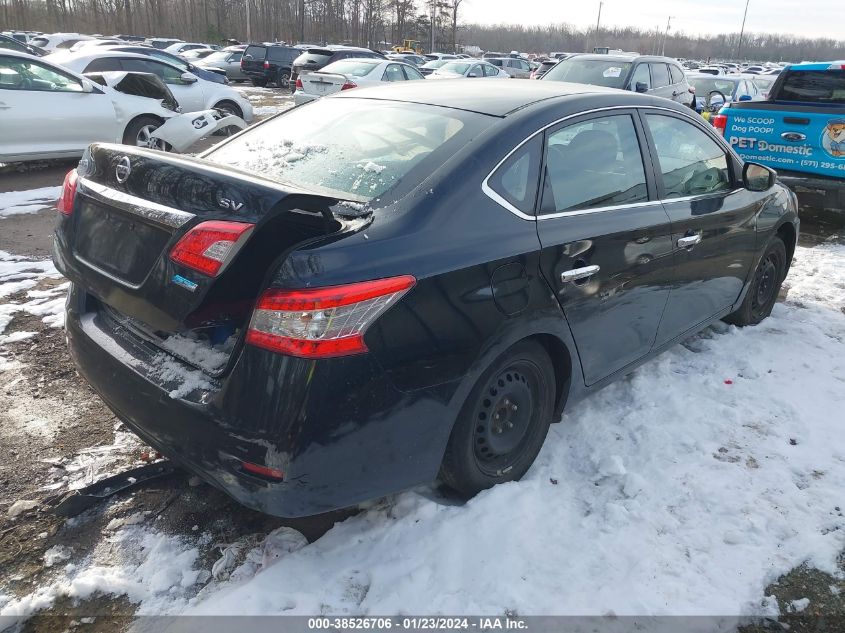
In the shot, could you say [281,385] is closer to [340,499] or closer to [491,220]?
[340,499]

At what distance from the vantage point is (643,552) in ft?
8.29

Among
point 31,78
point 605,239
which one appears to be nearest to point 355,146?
point 605,239

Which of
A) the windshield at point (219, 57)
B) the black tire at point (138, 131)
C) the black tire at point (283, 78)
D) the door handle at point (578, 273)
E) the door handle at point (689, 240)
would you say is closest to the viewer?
the door handle at point (578, 273)

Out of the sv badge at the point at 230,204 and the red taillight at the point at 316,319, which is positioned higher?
the sv badge at the point at 230,204

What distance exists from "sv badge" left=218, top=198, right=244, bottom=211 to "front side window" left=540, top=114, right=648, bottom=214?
1.27 metres

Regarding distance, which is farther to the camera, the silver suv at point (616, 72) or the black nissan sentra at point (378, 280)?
the silver suv at point (616, 72)

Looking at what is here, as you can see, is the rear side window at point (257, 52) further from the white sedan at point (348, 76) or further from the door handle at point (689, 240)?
the door handle at point (689, 240)

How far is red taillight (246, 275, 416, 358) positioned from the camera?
2012mm

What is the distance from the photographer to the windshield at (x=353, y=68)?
50.2ft

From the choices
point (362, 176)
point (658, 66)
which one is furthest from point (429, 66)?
point (362, 176)

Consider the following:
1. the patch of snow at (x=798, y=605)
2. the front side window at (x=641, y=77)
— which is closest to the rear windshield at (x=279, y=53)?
the front side window at (x=641, y=77)

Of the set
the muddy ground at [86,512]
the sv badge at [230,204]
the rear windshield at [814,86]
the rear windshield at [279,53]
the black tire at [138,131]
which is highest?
the rear windshield at [279,53]

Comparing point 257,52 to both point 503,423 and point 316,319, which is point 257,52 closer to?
point 503,423

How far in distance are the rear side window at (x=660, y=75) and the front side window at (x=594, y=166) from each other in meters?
9.34
